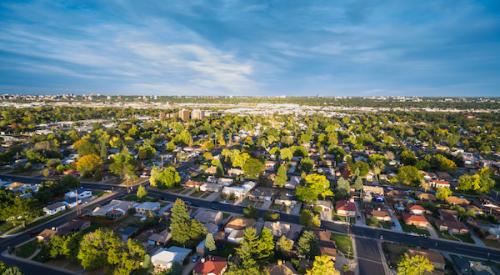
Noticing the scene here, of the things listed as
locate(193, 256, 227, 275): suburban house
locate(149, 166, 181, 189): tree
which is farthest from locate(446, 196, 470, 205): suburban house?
locate(149, 166, 181, 189): tree

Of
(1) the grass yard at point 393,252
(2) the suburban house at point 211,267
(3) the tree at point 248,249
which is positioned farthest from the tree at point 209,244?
(1) the grass yard at point 393,252

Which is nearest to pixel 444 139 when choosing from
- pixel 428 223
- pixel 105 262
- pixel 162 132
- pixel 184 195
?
pixel 428 223

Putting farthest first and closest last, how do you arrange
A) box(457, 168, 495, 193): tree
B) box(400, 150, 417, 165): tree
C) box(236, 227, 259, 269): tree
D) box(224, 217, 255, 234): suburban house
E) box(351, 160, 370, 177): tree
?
box(400, 150, 417, 165): tree → box(351, 160, 370, 177): tree → box(457, 168, 495, 193): tree → box(224, 217, 255, 234): suburban house → box(236, 227, 259, 269): tree

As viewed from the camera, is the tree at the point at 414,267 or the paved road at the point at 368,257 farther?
the paved road at the point at 368,257

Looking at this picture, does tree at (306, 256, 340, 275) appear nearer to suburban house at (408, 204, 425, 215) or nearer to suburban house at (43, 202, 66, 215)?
suburban house at (408, 204, 425, 215)

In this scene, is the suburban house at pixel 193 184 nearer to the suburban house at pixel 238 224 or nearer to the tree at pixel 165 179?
the tree at pixel 165 179

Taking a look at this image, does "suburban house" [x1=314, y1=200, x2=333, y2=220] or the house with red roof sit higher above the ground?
the house with red roof
